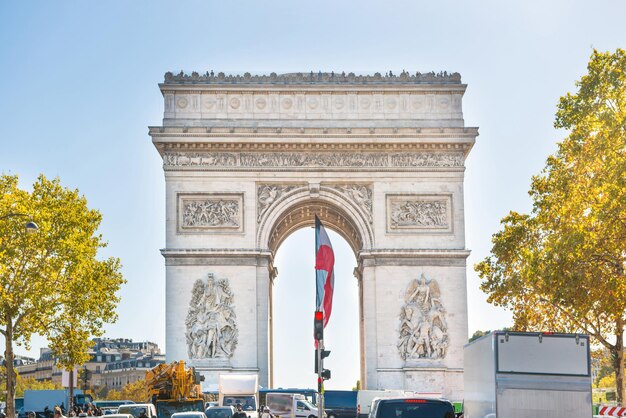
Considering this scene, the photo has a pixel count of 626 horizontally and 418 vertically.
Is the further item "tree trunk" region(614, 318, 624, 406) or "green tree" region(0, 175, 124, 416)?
"green tree" region(0, 175, 124, 416)

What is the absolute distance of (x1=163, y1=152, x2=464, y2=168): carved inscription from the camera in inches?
2042

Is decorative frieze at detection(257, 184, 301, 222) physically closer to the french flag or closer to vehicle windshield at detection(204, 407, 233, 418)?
vehicle windshield at detection(204, 407, 233, 418)

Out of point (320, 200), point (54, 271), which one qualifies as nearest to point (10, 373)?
point (54, 271)

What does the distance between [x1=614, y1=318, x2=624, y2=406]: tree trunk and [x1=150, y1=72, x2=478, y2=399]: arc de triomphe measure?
12.5 m

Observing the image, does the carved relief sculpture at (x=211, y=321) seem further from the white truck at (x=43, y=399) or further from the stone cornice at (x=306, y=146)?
the white truck at (x=43, y=399)

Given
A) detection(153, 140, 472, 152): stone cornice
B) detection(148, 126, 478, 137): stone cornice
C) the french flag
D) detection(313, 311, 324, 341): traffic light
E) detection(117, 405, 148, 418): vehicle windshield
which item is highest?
detection(148, 126, 478, 137): stone cornice

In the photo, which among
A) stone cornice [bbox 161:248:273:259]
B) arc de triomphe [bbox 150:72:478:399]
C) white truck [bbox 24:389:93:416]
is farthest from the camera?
white truck [bbox 24:389:93:416]

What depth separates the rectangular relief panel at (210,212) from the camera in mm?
51500

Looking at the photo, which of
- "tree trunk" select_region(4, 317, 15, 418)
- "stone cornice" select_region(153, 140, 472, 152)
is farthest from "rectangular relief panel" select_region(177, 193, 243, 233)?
"tree trunk" select_region(4, 317, 15, 418)

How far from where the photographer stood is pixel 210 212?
51.8 metres

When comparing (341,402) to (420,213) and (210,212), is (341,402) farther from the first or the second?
(210,212)

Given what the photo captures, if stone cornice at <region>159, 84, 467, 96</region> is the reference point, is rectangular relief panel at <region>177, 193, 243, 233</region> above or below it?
Result: below

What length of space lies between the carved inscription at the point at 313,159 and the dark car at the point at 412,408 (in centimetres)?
3366

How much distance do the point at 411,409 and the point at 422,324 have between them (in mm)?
32358
